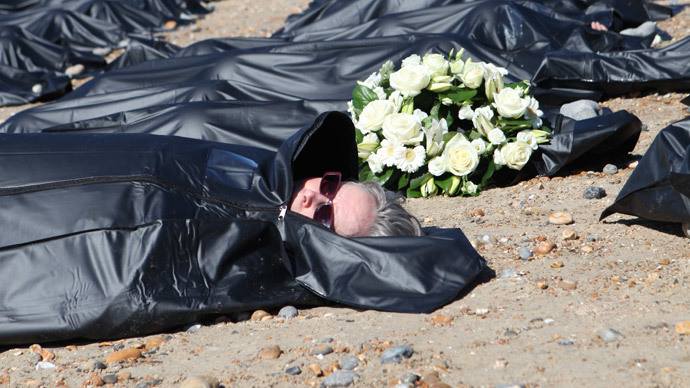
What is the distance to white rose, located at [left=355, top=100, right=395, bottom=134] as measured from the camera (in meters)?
4.24

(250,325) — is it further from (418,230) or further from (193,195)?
(418,230)

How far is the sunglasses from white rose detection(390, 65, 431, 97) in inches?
52.0

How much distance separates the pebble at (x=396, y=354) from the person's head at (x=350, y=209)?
786 millimetres

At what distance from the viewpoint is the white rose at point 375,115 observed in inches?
167

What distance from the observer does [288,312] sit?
9.12 ft

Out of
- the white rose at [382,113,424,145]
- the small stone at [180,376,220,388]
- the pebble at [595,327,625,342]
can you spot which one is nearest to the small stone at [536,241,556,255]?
the pebble at [595,327,625,342]

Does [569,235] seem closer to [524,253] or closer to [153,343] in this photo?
[524,253]

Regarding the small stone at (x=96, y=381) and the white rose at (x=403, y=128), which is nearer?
the small stone at (x=96, y=381)

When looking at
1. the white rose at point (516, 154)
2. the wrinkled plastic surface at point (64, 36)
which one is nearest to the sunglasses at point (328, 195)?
the white rose at point (516, 154)

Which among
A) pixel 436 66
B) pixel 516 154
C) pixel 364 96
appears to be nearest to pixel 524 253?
pixel 516 154

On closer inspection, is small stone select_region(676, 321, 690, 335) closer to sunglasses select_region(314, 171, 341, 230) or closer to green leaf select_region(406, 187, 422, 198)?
sunglasses select_region(314, 171, 341, 230)

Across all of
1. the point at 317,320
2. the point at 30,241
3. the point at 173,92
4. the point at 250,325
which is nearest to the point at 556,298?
the point at 317,320

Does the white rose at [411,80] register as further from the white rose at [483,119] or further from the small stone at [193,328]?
the small stone at [193,328]

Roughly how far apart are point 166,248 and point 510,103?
95.5 inches
